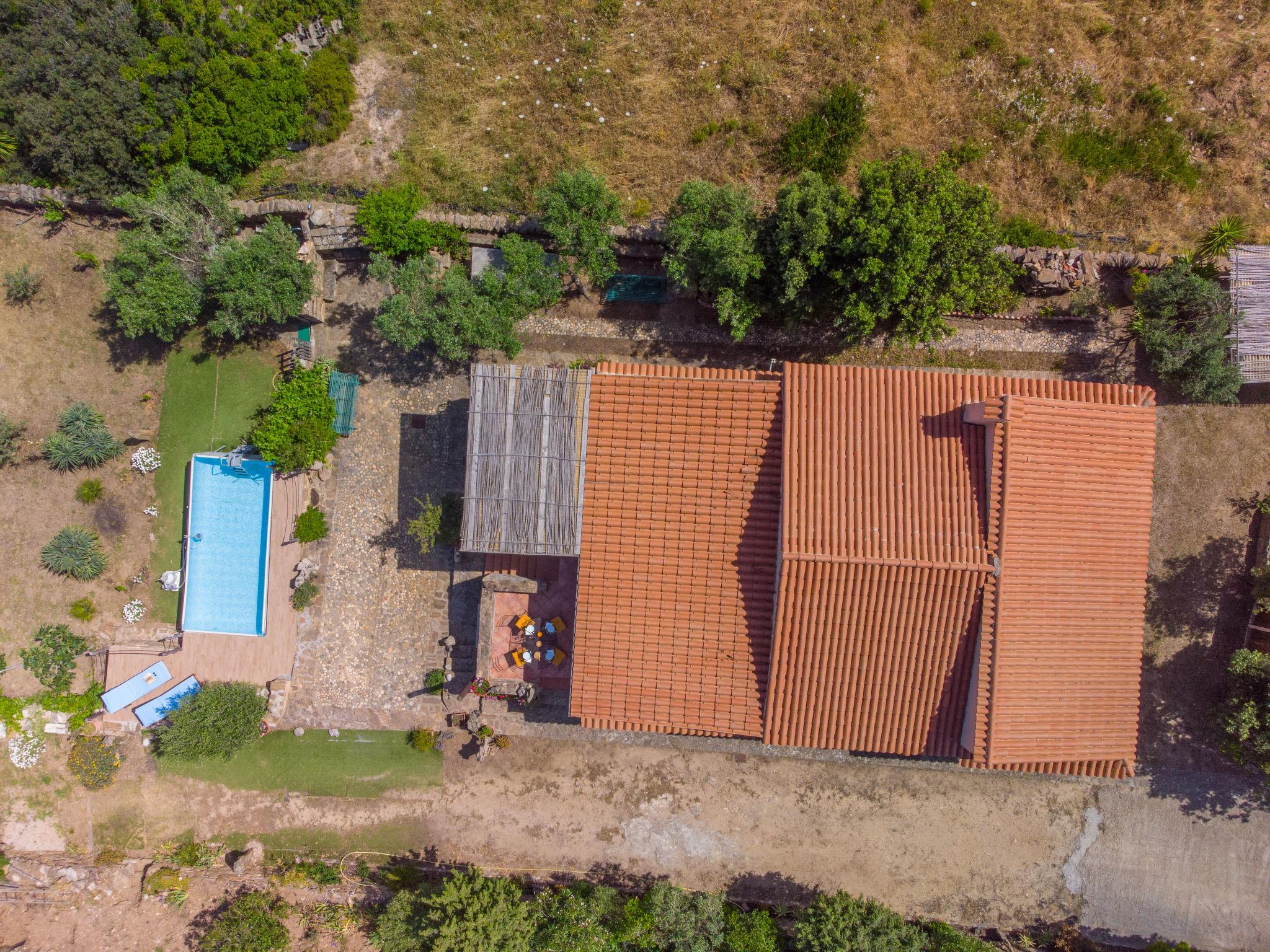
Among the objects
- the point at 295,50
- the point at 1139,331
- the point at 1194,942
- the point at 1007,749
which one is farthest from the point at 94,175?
the point at 1194,942

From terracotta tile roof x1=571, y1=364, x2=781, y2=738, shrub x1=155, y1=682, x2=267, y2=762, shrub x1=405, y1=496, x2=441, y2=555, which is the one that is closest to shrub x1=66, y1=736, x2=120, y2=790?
shrub x1=155, y1=682, x2=267, y2=762

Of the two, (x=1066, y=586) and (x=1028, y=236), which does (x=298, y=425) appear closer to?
(x=1066, y=586)

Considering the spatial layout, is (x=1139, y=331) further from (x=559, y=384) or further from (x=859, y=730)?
(x=559, y=384)

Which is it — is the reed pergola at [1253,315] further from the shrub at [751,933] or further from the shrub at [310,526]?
the shrub at [310,526]

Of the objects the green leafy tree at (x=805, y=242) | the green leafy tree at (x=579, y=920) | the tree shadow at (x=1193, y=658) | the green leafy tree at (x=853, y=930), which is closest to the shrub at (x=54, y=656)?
the green leafy tree at (x=579, y=920)

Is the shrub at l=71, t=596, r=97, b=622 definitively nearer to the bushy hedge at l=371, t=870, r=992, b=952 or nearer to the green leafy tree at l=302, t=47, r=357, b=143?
the bushy hedge at l=371, t=870, r=992, b=952
